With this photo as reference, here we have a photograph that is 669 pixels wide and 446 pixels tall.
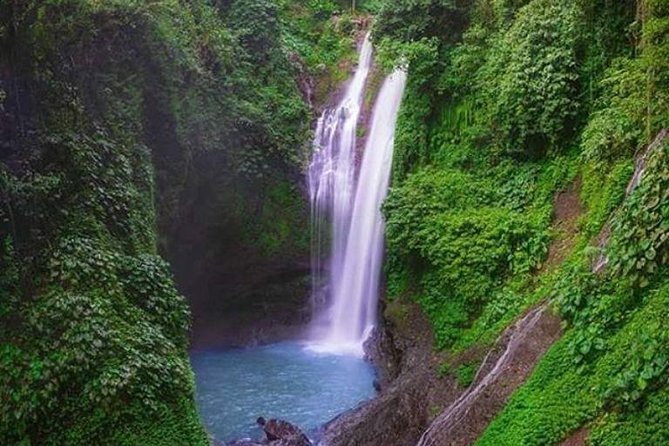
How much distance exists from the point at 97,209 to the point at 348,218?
826 centimetres

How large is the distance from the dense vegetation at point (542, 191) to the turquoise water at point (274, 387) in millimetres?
2354

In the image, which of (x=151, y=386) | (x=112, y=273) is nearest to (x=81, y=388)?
(x=151, y=386)

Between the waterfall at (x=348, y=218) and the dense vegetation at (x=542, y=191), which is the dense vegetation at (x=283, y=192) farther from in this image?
the waterfall at (x=348, y=218)

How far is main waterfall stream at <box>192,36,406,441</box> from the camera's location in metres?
12.8

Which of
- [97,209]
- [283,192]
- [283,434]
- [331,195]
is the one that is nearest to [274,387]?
[283,434]

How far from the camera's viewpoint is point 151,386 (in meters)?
7.32

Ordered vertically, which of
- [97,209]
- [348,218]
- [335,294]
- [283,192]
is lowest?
[335,294]

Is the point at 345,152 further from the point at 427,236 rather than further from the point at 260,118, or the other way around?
the point at 427,236

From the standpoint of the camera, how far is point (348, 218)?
633 inches

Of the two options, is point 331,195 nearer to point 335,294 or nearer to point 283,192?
point 283,192

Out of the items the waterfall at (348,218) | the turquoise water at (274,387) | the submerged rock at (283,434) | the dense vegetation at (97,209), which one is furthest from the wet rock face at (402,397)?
the dense vegetation at (97,209)

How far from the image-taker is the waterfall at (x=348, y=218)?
1521 cm

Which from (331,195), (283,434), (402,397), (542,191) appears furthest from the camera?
(331,195)

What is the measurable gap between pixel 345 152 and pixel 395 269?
15.4 ft
